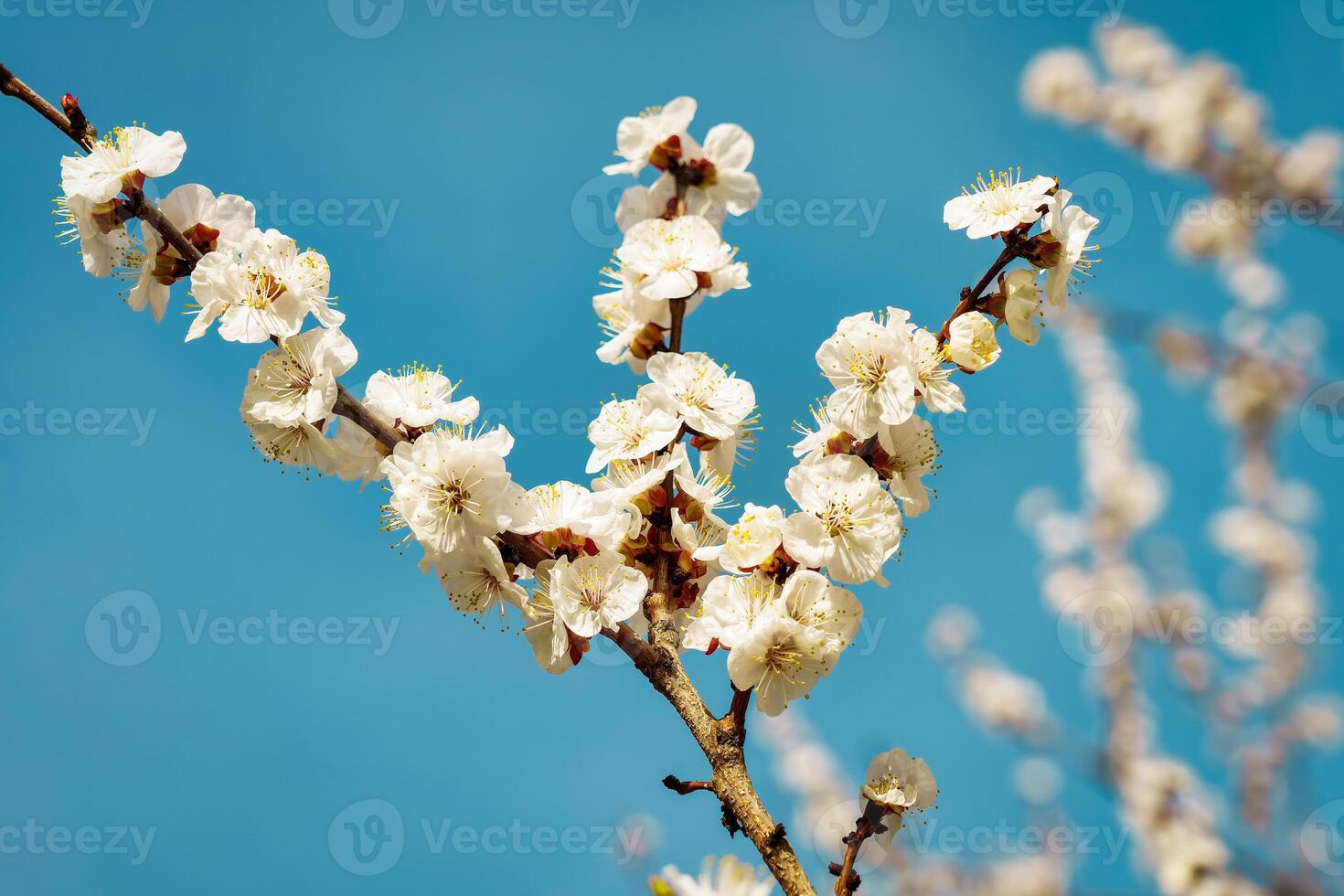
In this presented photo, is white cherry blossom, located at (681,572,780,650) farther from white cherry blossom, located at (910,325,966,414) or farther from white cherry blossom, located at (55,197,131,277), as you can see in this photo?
white cherry blossom, located at (55,197,131,277)

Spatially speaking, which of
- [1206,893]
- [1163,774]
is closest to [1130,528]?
[1163,774]

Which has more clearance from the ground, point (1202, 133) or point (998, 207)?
point (1202, 133)

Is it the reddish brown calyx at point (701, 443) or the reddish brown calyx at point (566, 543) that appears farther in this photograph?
the reddish brown calyx at point (701, 443)

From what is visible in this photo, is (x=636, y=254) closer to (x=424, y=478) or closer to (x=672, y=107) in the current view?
(x=672, y=107)

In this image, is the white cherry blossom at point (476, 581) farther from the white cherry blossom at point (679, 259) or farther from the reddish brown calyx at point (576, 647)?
the white cherry blossom at point (679, 259)

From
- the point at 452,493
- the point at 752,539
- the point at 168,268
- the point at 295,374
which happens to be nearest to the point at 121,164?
the point at 168,268

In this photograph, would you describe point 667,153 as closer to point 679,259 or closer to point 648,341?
point 679,259

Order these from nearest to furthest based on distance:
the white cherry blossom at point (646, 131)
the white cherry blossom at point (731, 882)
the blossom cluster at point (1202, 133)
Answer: the white cherry blossom at point (731, 882) < the white cherry blossom at point (646, 131) < the blossom cluster at point (1202, 133)

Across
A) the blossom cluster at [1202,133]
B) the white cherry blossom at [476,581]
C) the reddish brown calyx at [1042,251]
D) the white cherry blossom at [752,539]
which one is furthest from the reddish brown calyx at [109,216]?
the blossom cluster at [1202,133]
